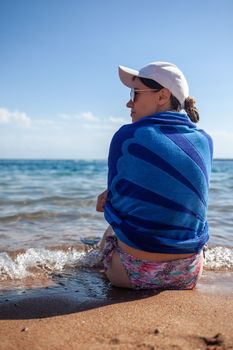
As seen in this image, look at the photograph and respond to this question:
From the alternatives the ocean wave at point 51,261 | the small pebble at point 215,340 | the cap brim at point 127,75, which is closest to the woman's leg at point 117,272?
the ocean wave at point 51,261

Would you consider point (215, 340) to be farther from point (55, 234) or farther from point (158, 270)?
point (55, 234)

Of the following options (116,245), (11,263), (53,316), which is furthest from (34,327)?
(11,263)

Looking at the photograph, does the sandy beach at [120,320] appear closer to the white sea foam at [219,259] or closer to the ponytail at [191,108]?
the white sea foam at [219,259]

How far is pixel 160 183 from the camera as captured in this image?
8.57 ft

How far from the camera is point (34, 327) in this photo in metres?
2.23

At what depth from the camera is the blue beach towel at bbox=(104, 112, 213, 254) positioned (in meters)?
2.62

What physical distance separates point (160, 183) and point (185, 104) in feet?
2.28

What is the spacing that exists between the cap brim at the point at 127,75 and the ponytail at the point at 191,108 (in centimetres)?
41

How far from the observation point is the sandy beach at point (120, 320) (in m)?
1.98

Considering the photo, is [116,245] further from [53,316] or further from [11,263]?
[11,263]

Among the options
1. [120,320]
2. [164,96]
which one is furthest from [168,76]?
[120,320]

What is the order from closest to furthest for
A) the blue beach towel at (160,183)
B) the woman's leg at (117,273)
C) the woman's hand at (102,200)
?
1. the blue beach towel at (160,183)
2. the woman's leg at (117,273)
3. the woman's hand at (102,200)

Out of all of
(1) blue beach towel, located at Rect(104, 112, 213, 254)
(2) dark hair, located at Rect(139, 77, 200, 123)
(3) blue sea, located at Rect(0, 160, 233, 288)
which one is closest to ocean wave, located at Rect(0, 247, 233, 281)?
(3) blue sea, located at Rect(0, 160, 233, 288)

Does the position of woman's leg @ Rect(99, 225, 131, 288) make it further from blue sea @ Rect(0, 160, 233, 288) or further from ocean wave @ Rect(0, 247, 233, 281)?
blue sea @ Rect(0, 160, 233, 288)
